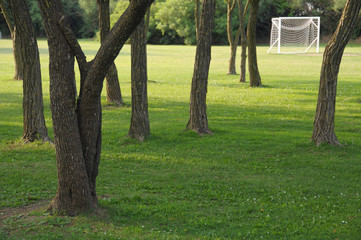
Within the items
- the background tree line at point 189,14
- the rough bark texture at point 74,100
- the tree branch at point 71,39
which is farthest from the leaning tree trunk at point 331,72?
the background tree line at point 189,14

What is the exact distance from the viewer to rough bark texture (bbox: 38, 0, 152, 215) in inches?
216

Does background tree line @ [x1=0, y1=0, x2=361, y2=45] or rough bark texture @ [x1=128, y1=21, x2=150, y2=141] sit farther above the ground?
background tree line @ [x1=0, y1=0, x2=361, y2=45]

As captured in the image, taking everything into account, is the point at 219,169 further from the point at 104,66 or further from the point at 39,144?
the point at 39,144

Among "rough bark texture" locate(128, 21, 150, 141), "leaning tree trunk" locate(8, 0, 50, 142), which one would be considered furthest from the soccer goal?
"leaning tree trunk" locate(8, 0, 50, 142)

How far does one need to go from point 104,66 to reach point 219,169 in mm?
3615

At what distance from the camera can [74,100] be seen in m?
5.74

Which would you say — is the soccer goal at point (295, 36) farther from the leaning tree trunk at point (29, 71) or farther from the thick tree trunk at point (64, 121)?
the thick tree trunk at point (64, 121)

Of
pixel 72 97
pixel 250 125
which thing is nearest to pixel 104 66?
pixel 72 97

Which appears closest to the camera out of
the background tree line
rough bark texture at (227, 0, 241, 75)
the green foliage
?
rough bark texture at (227, 0, 241, 75)

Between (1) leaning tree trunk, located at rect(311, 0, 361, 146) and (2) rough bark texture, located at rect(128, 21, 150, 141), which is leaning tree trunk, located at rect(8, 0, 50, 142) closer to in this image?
(2) rough bark texture, located at rect(128, 21, 150, 141)

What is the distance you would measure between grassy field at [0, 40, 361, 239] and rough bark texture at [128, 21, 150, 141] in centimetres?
36

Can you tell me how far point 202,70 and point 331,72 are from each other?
302 cm

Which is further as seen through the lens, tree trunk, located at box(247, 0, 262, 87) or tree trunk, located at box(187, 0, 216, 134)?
tree trunk, located at box(247, 0, 262, 87)

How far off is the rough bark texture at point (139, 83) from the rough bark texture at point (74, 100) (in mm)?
4205
